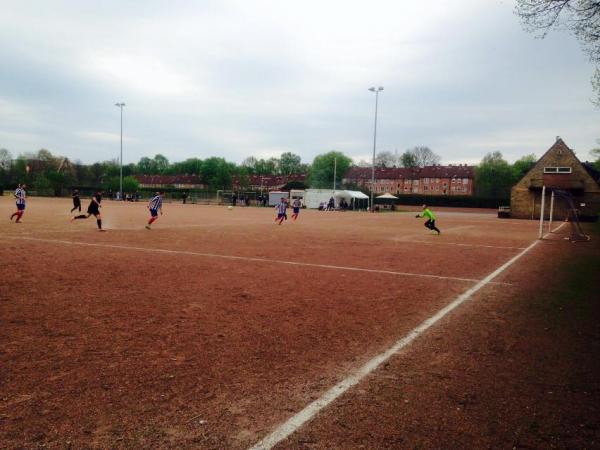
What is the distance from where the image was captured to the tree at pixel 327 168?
379ft

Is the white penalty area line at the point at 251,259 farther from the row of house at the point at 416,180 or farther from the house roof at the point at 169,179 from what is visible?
the house roof at the point at 169,179

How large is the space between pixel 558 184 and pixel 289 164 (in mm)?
119469

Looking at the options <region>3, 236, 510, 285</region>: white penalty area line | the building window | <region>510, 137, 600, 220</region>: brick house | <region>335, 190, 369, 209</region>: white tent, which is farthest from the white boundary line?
<region>335, 190, 369, 209</region>: white tent

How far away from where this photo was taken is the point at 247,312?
6.28 metres

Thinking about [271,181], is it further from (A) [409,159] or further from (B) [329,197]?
(B) [329,197]

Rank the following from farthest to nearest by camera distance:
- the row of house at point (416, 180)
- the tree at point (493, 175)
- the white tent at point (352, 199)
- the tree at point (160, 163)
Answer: the tree at point (160, 163) < the row of house at point (416, 180) < the tree at point (493, 175) < the white tent at point (352, 199)

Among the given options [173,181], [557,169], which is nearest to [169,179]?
[173,181]

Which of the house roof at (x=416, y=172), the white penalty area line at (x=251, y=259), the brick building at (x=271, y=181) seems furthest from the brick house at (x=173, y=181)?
the white penalty area line at (x=251, y=259)

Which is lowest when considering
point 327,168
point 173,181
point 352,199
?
point 352,199

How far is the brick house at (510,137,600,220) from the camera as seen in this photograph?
1845 inches

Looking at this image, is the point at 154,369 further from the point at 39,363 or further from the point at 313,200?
the point at 313,200

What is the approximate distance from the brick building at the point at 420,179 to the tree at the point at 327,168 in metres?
2.44

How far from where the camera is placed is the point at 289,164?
161 m

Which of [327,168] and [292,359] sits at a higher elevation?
[327,168]
